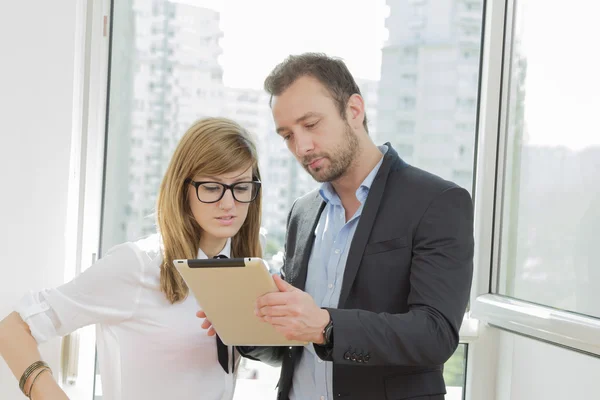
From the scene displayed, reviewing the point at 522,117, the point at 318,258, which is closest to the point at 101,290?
the point at 318,258

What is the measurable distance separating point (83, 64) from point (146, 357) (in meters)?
1.35

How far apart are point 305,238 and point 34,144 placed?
1.05 m

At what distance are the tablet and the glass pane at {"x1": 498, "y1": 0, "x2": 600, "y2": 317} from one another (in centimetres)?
124

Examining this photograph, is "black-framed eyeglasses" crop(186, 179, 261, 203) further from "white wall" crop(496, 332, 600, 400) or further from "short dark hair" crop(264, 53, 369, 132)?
"white wall" crop(496, 332, 600, 400)

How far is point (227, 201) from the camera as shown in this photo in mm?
2010

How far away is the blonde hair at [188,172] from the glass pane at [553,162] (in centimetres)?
123

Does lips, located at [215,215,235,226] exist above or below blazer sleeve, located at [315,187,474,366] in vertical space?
above

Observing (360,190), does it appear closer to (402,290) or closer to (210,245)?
(402,290)

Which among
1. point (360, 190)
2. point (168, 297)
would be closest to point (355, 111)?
point (360, 190)

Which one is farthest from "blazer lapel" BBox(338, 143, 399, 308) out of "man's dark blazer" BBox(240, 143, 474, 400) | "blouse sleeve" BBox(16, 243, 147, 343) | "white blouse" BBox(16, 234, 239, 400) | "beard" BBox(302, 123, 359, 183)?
"blouse sleeve" BBox(16, 243, 147, 343)

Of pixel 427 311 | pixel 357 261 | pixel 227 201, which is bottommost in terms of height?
pixel 427 311

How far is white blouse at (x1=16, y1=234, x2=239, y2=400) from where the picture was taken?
6.48 ft

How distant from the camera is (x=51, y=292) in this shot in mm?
1984

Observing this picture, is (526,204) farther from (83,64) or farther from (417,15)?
(83,64)
